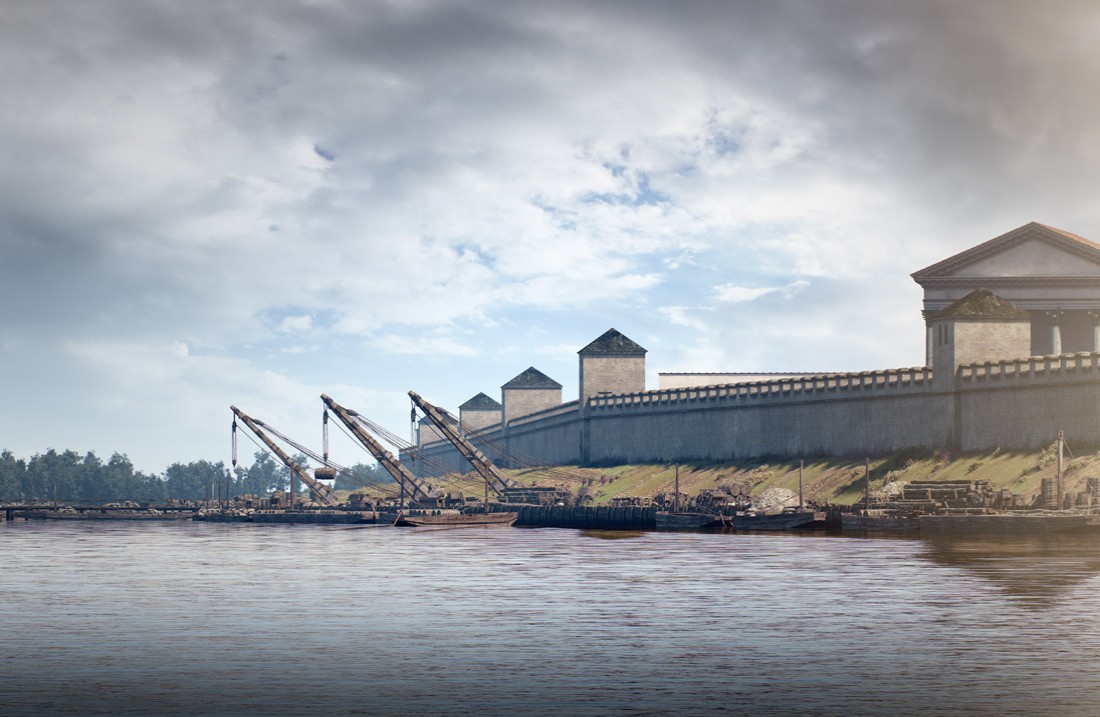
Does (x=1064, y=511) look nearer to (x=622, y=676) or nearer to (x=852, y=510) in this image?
(x=852, y=510)

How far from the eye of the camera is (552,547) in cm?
8812

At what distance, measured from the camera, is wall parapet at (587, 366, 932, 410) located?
11531 centimetres

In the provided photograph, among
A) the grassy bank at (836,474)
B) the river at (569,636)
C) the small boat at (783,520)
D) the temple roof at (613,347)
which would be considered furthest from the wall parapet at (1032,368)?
the temple roof at (613,347)

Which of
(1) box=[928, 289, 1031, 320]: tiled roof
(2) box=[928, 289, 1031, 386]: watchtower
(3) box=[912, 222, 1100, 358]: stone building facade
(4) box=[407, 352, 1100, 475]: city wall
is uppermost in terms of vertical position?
(3) box=[912, 222, 1100, 358]: stone building facade

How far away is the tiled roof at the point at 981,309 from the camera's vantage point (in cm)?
11194

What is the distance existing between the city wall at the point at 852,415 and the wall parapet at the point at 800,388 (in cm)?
11

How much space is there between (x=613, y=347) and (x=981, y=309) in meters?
64.3

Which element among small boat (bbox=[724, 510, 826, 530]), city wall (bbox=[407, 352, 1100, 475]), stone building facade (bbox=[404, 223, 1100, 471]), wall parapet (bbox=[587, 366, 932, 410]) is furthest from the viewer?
wall parapet (bbox=[587, 366, 932, 410])

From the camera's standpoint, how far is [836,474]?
115 meters

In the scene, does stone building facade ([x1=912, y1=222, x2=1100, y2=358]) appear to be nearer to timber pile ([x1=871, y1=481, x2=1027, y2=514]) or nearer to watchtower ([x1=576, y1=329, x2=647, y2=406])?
timber pile ([x1=871, y1=481, x2=1027, y2=514])

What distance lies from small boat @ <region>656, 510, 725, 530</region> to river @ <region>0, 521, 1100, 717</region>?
35386 millimetres

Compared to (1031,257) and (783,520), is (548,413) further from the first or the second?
(783,520)

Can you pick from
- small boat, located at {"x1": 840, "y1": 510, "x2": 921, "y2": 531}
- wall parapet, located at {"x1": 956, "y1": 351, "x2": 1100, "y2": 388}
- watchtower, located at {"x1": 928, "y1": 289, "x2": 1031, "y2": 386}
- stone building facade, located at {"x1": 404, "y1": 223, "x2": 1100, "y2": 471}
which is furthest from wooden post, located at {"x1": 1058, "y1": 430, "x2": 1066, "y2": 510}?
watchtower, located at {"x1": 928, "y1": 289, "x2": 1031, "y2": 386}

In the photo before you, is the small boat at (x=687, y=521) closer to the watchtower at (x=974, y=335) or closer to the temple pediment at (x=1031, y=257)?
the watchtower at (x=974, y=335)
